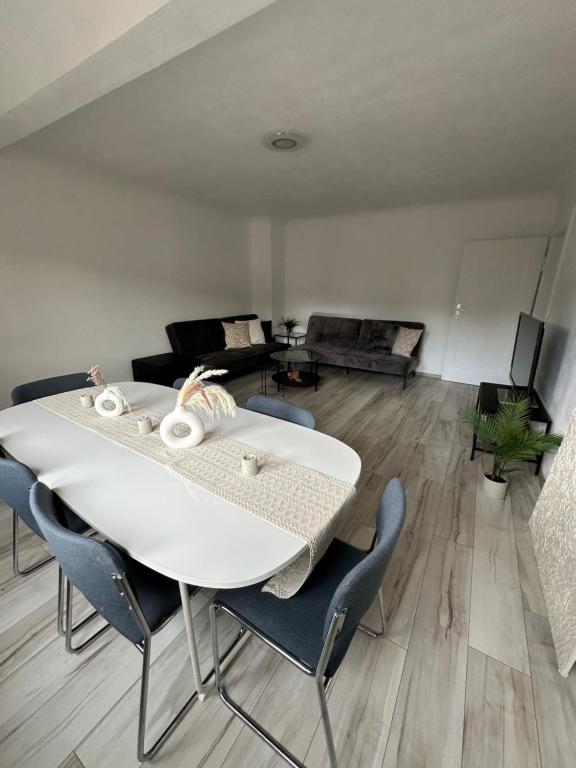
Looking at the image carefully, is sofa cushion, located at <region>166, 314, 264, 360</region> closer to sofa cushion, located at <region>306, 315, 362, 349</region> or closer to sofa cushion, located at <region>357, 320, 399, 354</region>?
sofa cushion, located at <region>306, 315, 362, 349</region>

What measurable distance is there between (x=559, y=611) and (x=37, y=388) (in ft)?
9.67

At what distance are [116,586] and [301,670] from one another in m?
0.54

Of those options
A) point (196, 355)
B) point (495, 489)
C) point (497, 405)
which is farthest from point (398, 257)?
point (495, 489)

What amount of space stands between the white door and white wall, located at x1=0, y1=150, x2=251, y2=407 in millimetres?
3765

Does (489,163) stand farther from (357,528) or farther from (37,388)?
(37,388)

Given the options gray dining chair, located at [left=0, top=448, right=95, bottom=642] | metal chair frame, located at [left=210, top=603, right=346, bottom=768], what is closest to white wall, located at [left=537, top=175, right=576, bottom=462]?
metal chair frame, located at [left=210, top=603, right=346, bottom=768]

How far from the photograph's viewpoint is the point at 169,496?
104cm

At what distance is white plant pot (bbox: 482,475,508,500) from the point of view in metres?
2.11

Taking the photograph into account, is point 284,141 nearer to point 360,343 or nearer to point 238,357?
point 238,357

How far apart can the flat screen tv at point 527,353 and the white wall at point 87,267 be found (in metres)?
3.99

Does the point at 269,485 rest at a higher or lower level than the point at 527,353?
lower

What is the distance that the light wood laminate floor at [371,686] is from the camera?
97cm

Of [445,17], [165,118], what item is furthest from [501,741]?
[165,118]

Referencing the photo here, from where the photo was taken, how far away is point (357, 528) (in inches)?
72.8
